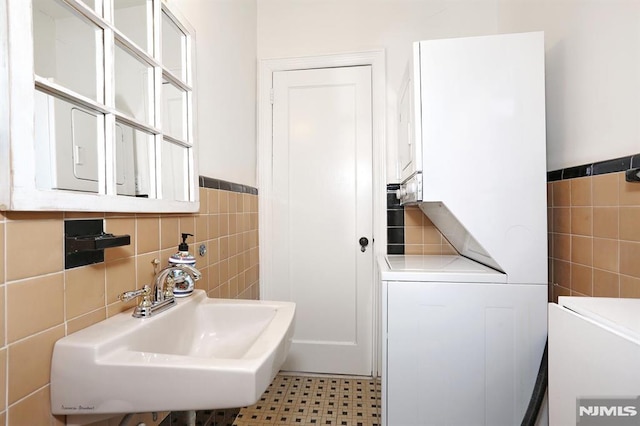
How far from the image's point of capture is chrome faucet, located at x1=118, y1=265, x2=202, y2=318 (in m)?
0.91

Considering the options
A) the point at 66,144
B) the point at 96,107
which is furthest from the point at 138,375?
the point at 96,107

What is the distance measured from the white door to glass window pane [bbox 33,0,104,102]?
1.48 metres

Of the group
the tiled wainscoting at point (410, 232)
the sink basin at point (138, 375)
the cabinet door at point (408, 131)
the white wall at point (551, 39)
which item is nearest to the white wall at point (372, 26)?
the white wall at point (551, 39)

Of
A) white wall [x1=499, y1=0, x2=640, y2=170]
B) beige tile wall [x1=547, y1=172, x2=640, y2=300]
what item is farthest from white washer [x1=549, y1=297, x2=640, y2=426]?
white wall [x1=499, y1=0, x2=640, y2=170]

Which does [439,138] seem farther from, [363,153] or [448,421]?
[448,421]

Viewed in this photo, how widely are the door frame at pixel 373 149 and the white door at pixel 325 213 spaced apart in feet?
0.12

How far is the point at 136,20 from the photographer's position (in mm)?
1046

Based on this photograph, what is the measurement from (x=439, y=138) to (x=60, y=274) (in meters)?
1.45

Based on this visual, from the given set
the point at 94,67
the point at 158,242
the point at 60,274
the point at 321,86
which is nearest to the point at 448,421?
the point at 158,242

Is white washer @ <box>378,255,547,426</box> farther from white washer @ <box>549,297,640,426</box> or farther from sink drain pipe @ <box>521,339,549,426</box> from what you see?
white washer @ <box>549,297,640,426</box>

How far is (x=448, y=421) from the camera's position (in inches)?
56.2

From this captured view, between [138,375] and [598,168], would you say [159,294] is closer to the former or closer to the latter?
[138,375]

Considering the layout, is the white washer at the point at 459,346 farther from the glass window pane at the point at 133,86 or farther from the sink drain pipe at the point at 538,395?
the glass window pane at the point at 133,86

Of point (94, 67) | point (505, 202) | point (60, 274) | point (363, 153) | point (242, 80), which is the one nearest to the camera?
point (60, 274)
